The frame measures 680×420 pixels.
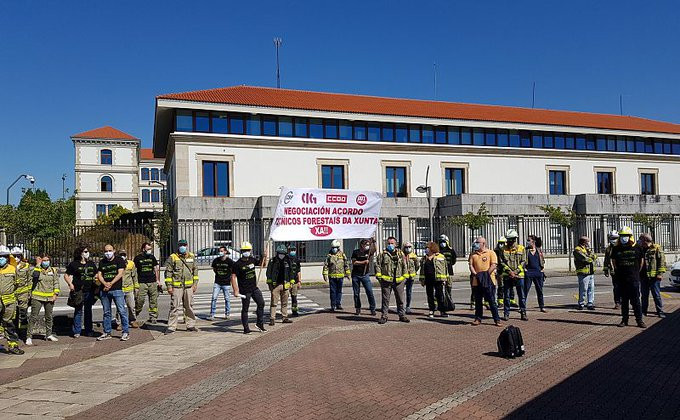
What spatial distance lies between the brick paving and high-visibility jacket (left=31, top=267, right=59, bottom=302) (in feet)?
Answer: 8.57

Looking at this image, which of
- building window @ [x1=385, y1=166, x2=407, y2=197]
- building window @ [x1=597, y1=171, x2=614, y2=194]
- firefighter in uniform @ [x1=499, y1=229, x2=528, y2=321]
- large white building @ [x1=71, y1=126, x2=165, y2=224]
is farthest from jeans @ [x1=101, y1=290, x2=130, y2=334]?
large white building @ [x1=71, y1=126, x2=165, y2=224]

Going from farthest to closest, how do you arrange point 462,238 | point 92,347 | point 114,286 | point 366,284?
point 462,238 < point 366,284 < point 114,286 < point 92,347

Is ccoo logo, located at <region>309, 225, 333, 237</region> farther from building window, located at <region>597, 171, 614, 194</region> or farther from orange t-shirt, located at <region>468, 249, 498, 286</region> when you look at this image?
building window, located at <region>597, 171, 614, 194</region>

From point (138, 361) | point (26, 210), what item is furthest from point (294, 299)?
point (26, 210)

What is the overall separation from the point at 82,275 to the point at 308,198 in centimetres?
831

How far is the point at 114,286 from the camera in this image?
1080 centimetres

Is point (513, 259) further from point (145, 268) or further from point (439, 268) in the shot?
point (145, 268)

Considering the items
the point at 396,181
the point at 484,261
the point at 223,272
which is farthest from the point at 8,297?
the point at 396,181

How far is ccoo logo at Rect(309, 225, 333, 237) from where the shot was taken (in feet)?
59.1

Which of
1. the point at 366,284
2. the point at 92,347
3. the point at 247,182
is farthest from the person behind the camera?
the point at 247,182

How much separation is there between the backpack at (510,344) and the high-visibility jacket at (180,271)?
631 centimetres

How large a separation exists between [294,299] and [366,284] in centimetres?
187

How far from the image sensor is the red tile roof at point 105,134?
7328 cm

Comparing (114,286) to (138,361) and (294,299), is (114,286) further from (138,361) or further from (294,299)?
(294,299)
